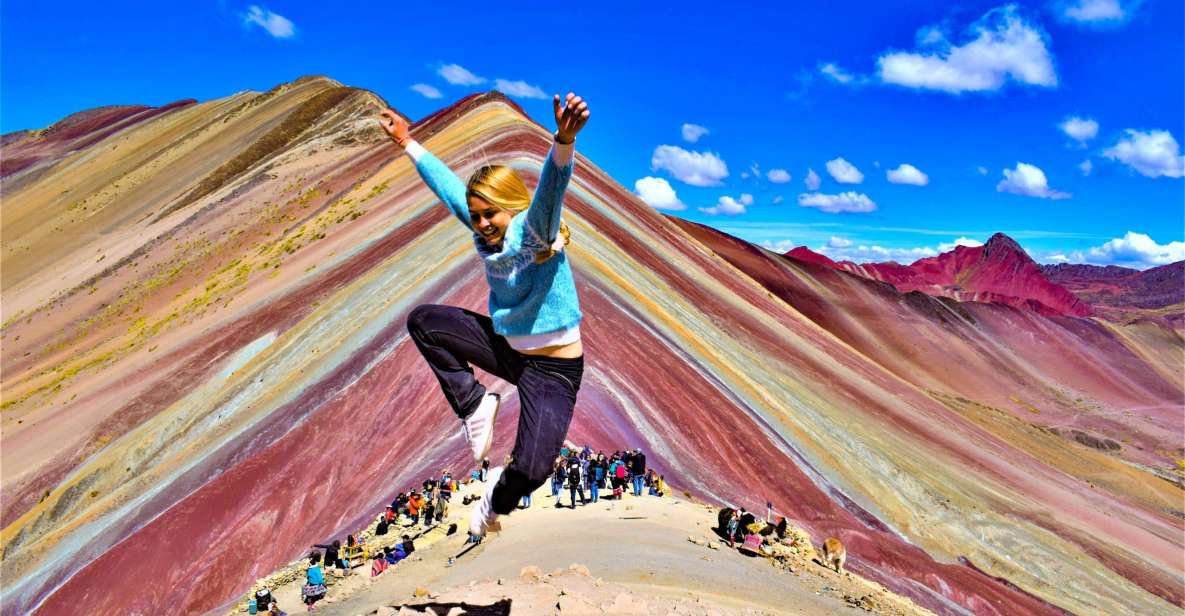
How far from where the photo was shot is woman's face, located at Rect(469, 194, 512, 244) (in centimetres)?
305

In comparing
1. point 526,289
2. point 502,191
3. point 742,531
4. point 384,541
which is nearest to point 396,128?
point 502,191

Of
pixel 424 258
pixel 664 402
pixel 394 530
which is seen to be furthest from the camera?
pixel 424 258

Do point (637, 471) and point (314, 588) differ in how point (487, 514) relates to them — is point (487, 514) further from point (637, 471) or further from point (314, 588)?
point (637, 471)

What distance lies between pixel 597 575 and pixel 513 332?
331cm

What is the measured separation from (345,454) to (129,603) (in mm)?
3837

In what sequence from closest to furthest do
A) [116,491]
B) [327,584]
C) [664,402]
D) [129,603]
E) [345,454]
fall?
1. [327,584]
2. [129,603]
3. [345,454]
4. [664,402]
5. [116,491]

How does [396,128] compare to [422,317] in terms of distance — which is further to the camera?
[396,128]

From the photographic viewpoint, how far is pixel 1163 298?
136750mm

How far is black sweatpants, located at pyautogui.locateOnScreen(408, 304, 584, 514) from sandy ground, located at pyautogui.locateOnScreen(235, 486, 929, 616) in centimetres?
135

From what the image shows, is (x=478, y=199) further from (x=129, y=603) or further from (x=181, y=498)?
(x=181, y=498)

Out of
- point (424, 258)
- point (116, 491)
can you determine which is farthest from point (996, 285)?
point (116, 491)

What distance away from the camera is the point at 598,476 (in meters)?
9.73

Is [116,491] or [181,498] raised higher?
[181,498]

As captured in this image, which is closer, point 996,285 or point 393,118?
point 393,118
